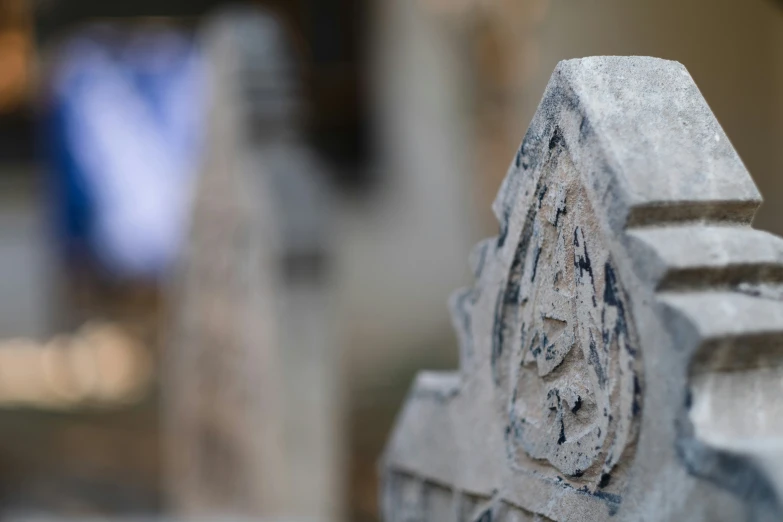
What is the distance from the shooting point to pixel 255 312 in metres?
2.69

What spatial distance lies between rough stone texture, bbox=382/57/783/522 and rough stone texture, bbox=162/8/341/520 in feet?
5.31

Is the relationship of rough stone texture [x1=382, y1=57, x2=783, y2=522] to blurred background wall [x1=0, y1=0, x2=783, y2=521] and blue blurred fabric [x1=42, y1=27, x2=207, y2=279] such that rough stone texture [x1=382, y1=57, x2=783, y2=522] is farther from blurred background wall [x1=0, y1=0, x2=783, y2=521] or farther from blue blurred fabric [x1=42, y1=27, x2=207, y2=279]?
blue blurred fabric [x1=42, y1=27, x2=207, y2=279]

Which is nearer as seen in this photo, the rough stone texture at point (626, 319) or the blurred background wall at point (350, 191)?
the rough stone texture at point (626, 319)

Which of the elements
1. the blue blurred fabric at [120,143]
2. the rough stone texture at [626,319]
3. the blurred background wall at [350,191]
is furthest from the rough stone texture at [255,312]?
the blue blurred fabric at [120,143]

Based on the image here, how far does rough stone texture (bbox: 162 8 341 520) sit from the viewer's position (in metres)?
2.57

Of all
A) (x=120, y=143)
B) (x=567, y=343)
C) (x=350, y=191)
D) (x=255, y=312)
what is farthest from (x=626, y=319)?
(x=120, y=143)

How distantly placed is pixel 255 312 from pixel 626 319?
79.2 inches

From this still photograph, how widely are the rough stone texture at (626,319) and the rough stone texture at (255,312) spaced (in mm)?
1617

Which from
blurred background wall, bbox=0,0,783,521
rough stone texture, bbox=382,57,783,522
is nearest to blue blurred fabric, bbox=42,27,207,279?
blurred background wall, bbox=0,0,783,521

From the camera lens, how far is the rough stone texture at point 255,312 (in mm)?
2572

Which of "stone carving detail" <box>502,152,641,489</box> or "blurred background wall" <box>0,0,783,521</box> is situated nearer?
"stone carving detail" <box>502,152,641,489</box>

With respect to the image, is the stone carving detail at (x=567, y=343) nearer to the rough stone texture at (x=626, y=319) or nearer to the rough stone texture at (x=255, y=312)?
the rough stone texture at (x=626, y=319)

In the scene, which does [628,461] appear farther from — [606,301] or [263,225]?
[263,225]

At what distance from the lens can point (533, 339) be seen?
88 centimetres
